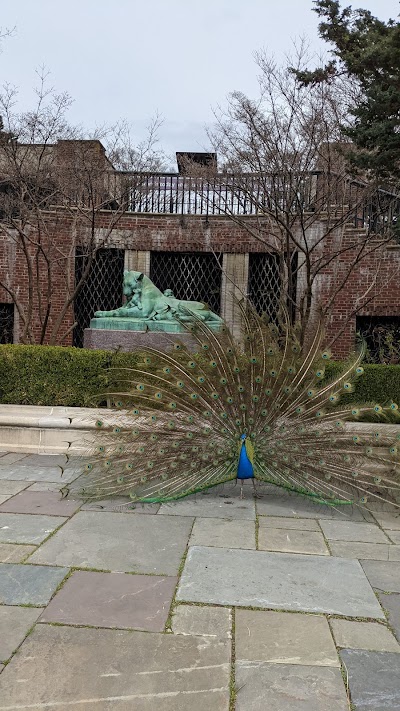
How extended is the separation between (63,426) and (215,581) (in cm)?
399

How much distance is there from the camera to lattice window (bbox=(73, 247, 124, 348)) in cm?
1630

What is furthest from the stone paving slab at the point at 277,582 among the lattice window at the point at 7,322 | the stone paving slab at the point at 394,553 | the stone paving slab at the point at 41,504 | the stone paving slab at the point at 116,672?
the lattice window at the point at 7,322

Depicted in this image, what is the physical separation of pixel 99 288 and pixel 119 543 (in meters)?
12.9

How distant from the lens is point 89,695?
7.82ft

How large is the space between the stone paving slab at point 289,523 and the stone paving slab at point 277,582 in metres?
0.59

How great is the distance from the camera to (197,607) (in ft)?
10.4

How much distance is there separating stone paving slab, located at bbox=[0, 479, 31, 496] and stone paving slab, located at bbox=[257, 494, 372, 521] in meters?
2.25

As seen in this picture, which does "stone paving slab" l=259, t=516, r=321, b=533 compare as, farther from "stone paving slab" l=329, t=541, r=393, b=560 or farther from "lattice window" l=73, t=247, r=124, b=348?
"lattice window" l=73, t=247, r=124, b=348

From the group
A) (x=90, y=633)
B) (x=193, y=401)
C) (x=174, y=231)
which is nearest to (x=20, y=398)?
(x=193, y=401)

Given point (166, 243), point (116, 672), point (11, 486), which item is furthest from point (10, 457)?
point (166, 243)

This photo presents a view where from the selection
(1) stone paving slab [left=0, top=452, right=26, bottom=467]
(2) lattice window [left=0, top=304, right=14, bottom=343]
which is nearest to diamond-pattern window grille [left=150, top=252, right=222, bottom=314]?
(2) lattice window [left=0, top=304, right=14, bottom=343]

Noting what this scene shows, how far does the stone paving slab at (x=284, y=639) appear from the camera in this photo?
2.68 m

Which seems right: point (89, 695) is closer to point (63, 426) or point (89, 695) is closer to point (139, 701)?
point (139, 701)

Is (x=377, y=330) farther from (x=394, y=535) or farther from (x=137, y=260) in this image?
(x=394, y=535)
